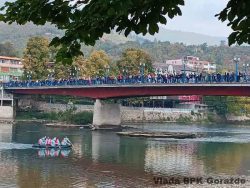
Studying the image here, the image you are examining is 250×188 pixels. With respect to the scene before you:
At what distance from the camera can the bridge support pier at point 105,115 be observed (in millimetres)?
94062

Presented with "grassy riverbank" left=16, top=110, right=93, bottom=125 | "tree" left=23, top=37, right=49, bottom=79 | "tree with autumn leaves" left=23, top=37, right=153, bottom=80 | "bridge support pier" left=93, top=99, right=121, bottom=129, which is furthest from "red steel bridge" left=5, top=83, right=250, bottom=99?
"tree with autumn leaves" left=23, top=37, right=153, bottom=80

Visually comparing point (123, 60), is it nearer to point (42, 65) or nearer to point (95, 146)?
point (42, 65)

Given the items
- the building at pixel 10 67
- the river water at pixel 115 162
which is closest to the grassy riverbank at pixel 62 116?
the building at pixel 10 67

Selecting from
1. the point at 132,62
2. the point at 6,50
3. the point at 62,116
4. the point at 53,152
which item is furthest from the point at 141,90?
the point at 6,50

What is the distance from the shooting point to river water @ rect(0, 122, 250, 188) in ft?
121

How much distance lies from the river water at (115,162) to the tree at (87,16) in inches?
959

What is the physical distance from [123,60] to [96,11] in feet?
391

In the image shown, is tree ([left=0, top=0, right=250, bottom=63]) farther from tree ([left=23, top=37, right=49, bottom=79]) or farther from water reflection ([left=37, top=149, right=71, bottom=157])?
tree ([left=23, top=37, right=49, bottom=79])

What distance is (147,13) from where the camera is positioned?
1041 cm

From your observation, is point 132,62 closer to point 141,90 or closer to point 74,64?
point 74,64

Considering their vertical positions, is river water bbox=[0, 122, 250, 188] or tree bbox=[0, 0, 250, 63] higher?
tree bbox=[0, 0, 250, 63]

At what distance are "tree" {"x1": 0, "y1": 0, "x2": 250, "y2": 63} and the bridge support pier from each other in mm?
83014

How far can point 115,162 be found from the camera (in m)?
47.8

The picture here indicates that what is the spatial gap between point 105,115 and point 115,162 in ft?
155
